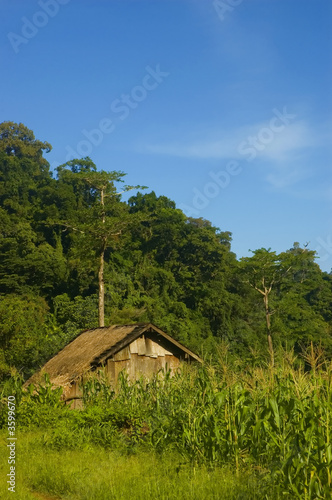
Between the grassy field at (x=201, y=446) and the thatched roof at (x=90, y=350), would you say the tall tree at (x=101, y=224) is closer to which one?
the thatched roof at (x=90, y=350)

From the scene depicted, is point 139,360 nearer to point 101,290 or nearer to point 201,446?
point 201,446

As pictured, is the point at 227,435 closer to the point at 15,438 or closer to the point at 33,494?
the point at 33,494

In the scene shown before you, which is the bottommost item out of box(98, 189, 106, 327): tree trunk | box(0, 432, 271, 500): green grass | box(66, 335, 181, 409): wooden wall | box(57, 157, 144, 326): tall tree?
box(0, 432, 271, 500): green grass

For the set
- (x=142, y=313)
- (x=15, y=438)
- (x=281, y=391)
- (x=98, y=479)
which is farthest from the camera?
(x=142, y=313)

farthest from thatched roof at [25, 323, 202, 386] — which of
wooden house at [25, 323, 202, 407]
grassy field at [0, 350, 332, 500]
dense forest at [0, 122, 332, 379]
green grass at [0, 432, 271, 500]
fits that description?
dense forest at [0, 122, 332, 379]

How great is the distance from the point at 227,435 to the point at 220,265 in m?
53.3

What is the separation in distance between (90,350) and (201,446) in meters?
11.1

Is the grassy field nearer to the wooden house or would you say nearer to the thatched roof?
the thatched roof

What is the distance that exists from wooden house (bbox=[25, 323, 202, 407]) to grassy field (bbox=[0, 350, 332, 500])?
17.0 feet

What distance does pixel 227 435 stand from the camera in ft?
27.5

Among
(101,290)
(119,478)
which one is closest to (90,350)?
(119,478)

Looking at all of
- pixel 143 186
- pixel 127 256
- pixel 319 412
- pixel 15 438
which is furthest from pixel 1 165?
pixel 319 412

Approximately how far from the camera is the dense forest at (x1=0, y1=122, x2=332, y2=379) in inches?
1533

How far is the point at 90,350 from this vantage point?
19.5m
